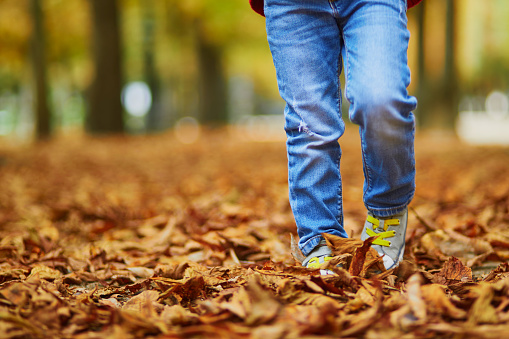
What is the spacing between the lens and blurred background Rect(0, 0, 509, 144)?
13141 mm

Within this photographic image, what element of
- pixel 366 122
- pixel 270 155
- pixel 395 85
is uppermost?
pixel 395 85

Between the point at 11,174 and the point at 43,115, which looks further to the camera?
the point at 43,115

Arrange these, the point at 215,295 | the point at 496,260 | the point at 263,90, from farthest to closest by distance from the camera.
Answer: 1. the point at 263,90
2. the point at 496,260
3. the point at 215,295

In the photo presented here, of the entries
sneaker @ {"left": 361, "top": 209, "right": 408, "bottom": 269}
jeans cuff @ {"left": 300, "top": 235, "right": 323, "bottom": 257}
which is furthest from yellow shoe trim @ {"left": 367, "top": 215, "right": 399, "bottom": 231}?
jeans cuff @ {"left": 300, "top": 235, "right": 323, "bottom": 257}

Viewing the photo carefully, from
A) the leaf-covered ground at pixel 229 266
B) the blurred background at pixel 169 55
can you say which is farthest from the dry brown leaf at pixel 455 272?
the blurred background at pixel 169 55

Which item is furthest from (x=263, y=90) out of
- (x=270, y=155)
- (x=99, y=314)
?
(x=99, y=314)

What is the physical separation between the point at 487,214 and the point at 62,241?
8.25 feet

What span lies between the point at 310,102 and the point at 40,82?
14.2 metres

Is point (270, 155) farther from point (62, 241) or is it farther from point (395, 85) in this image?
point (395, 85)

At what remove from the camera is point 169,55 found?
25359 millimetres

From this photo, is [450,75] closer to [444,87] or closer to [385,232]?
[444,87]

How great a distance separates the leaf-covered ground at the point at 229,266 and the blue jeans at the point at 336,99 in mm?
201

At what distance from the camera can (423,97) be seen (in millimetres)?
13383

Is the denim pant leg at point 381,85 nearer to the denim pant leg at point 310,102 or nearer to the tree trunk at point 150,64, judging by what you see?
the denim pant leg at point 310,102
